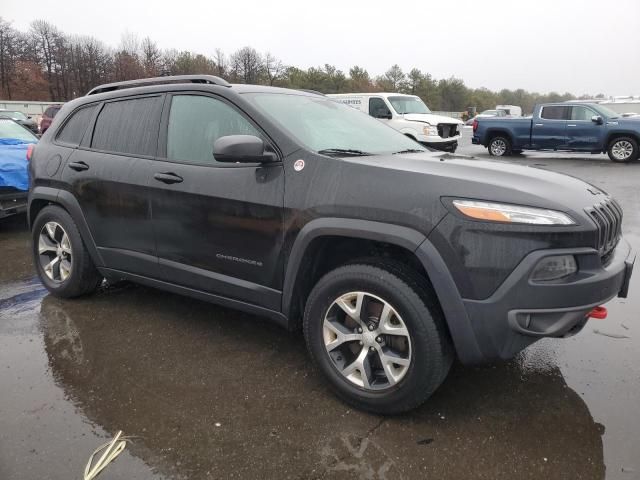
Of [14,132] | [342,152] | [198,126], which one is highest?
[198,126]

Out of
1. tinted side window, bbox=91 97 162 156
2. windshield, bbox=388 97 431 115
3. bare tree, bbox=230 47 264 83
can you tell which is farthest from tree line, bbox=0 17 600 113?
tinted side window, bbox=91 97 162 156

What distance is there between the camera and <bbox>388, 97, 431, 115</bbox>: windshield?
15.8 meters

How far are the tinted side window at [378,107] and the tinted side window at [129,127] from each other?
1256cm

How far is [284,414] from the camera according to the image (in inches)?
104

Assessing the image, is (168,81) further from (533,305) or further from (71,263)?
(533,305)

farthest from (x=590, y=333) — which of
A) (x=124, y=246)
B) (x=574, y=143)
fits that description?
(x=574, y=143)

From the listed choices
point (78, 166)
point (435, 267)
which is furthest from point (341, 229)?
point (78, 166)

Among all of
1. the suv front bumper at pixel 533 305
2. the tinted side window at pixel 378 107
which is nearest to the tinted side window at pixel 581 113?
the tinted side window at pixel 378 107

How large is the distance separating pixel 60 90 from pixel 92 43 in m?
7.51

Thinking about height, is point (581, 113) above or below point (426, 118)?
above

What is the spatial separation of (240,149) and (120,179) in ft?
4.34

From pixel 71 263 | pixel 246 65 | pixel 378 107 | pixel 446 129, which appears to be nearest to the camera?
pixel 71 263

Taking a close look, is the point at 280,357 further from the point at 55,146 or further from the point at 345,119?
the point at 55,146

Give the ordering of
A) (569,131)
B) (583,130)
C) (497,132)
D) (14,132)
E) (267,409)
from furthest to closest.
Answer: (497,132), (569,131), (583,130), (14,132), (267,409)
